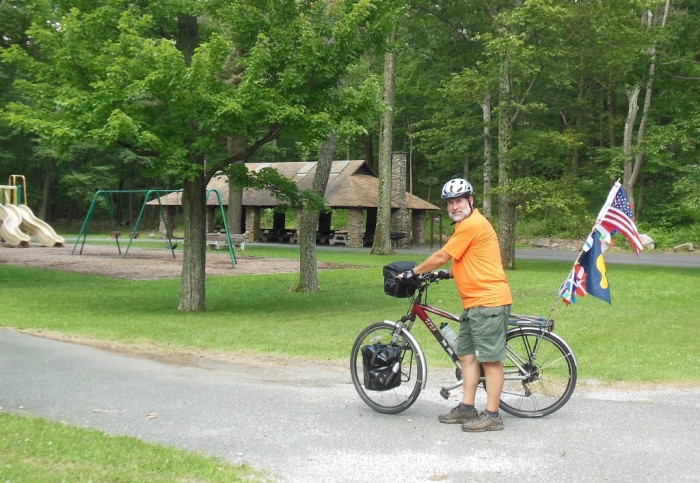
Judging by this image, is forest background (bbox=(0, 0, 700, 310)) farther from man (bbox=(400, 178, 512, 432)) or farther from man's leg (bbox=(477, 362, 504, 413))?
man's leg (bbox=(477, 362, 504, 413))

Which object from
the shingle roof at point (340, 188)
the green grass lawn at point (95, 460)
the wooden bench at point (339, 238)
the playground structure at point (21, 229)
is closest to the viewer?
the green grass lawn at point (95, 460)

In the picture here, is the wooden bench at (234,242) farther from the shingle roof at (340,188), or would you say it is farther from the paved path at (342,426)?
the paved path at (342,426)

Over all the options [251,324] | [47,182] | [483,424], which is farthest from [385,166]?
[47,182]

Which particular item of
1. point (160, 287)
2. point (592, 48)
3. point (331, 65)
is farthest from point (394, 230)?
point (331, 65)

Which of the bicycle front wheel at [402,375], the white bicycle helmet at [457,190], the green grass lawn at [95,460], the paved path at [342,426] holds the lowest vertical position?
the paved path at [342,426]

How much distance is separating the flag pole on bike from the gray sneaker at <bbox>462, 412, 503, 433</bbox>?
1421mm

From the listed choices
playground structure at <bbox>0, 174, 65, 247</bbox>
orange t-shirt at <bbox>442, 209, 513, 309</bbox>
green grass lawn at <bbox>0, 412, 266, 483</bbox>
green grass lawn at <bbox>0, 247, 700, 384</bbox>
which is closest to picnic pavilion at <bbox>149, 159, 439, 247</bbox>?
playground structure at <bbox>0, 174, 65, 247</bbox>

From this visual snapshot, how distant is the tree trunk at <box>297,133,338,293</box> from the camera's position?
55.7ft

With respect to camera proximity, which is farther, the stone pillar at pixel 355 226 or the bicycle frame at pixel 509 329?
the stone pillar at pixel 355 226

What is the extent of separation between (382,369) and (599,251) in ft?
7.16

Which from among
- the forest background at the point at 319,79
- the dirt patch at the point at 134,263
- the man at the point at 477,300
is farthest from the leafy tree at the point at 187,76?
the dirt patch at the point at 134,263

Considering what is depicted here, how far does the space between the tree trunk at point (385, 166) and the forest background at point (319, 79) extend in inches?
6.0

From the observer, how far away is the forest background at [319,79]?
11.7 metres

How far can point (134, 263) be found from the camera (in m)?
26.0
